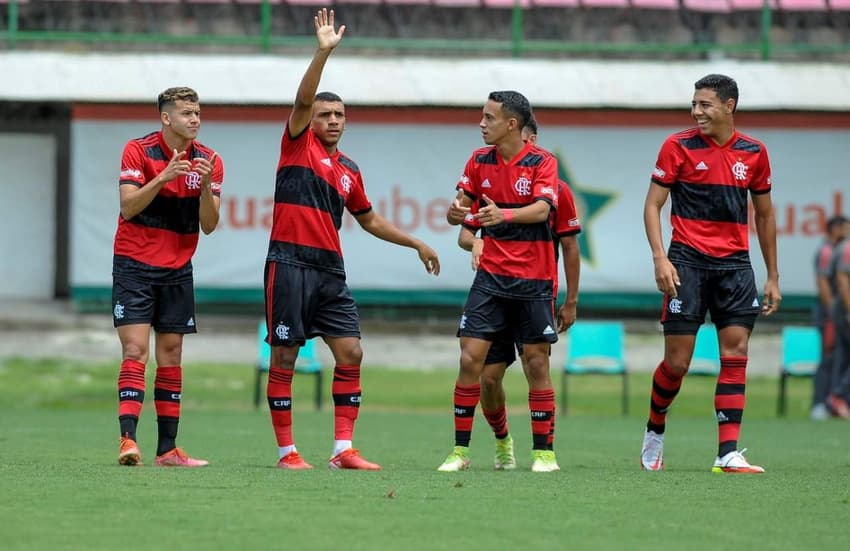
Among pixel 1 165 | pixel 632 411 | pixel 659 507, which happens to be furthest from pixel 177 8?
pixel 659 507

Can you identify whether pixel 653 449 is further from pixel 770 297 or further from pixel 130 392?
pixel 130 392

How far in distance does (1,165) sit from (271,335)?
49.4 ft

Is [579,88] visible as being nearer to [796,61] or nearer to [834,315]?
[796,61]

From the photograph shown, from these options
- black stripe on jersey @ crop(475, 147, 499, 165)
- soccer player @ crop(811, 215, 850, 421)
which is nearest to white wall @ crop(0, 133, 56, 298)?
soccer player @ crop(811, 215, 850, 421)

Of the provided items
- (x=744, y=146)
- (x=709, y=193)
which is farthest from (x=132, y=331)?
(x=744, y=146)

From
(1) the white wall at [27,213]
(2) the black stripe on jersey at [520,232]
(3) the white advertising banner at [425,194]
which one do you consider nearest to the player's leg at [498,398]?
(2) the black stripe on jersey at [520,232]

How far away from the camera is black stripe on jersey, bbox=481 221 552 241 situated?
9.30 metres

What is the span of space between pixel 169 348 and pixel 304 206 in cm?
122

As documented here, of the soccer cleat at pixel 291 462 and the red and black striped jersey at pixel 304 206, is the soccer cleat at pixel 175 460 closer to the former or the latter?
the soccer cleat at pixel 291 462

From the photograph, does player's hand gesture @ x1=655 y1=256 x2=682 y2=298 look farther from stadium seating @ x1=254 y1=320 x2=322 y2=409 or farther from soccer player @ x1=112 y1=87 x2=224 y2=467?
stadium seating @ x1=254 y1=320 x2=322 y2=409

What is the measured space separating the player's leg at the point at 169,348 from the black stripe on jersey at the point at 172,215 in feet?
1.12

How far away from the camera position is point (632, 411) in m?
19.7

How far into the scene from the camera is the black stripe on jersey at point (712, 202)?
31.2 ft

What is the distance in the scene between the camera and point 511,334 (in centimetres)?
952
